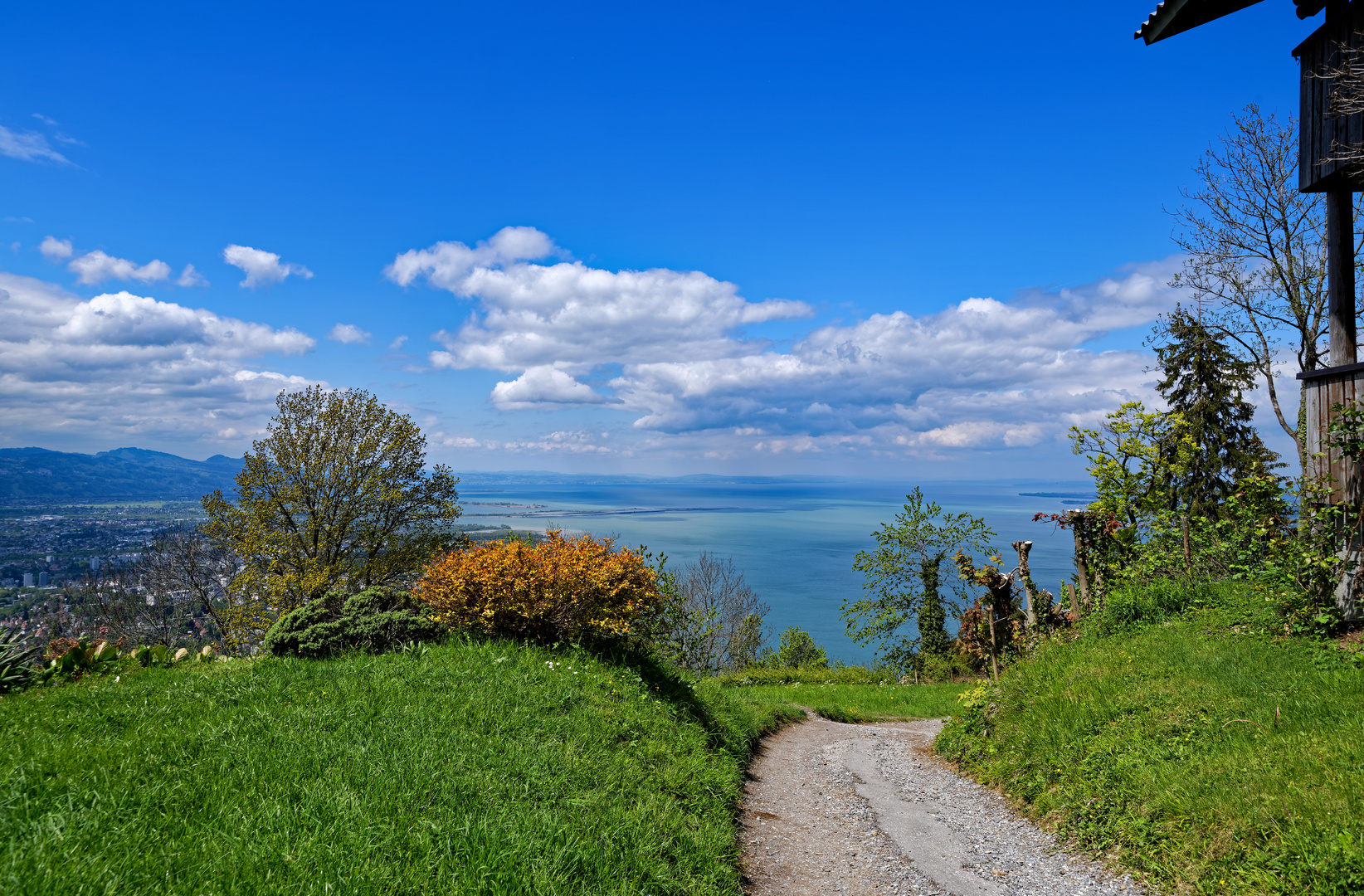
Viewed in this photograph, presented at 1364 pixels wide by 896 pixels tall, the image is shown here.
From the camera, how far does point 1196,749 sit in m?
5.16

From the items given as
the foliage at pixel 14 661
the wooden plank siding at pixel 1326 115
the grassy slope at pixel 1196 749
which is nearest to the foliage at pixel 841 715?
the grassy slope at pixel 1196 749

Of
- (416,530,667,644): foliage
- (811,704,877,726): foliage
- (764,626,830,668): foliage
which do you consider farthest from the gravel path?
(764,626,830,668): foliage

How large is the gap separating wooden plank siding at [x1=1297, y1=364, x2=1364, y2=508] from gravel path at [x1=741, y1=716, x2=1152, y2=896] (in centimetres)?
515

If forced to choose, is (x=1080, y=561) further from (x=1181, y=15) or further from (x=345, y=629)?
(x=345, y=629)

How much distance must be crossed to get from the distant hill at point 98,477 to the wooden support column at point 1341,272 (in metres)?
113

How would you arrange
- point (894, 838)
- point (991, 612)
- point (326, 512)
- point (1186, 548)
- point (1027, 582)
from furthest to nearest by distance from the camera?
point (326, 512) < point (991, 612) < point (1027, 582) < point (1186, 548) < point (894, 838)

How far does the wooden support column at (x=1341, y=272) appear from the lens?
7324 millimetres

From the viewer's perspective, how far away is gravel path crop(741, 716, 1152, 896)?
477 centimetres

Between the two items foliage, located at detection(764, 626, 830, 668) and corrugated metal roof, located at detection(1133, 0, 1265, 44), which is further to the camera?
foliage, located at detection(764, 626, 830, 668)

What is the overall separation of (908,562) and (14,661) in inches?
879

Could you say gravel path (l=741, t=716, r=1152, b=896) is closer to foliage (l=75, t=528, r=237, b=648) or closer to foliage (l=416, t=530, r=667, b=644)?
foliage (l=416, t=530, r=667, b=644)

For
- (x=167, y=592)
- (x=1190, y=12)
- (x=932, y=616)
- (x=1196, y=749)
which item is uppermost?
(x=1190, y=12)

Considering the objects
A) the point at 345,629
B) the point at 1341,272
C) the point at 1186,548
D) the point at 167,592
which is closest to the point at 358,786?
the point at 345,629

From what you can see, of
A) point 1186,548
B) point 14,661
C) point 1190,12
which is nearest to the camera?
point 14,661
